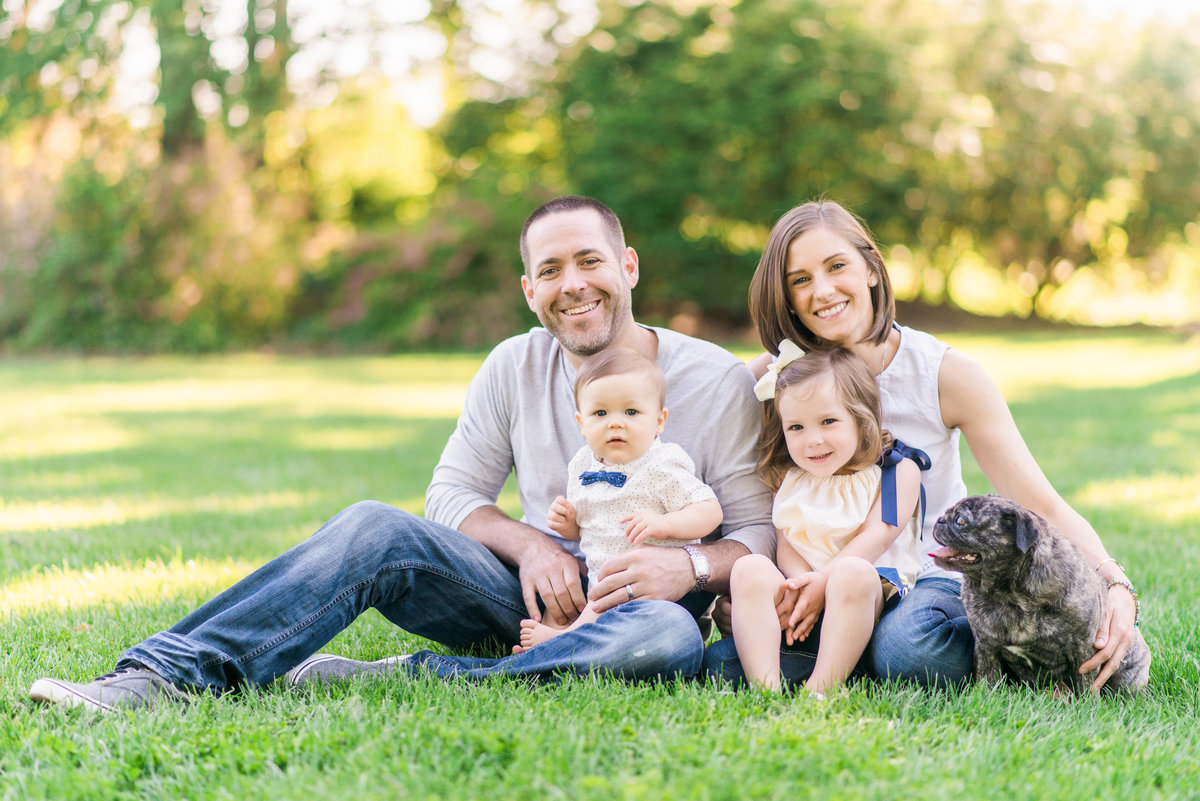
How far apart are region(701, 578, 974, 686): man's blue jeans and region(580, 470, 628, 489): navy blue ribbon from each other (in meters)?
0.58

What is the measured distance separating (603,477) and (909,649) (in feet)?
3.40

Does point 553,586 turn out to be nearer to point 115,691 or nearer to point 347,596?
point 347,596

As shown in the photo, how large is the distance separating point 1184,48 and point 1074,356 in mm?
14178

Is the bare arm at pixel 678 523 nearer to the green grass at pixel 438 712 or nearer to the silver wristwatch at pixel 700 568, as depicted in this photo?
the silver wristwatch at pixel 700 568

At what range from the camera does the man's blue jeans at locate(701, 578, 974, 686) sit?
119 inches

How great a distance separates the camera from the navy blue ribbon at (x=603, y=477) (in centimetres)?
334

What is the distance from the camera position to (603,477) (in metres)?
3.37

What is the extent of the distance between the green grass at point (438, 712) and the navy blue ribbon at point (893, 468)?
507 mm

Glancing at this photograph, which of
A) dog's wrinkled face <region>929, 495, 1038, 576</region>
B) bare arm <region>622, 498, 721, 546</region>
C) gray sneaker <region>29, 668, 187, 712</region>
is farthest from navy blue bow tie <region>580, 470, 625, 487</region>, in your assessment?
gray sneaker <region>29, 668, 187, 712</region>

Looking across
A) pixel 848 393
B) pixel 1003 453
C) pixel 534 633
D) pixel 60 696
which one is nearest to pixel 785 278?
pixel 848 393

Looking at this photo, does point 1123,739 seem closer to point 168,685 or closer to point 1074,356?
point 168,685

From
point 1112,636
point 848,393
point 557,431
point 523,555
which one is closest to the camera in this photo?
point 1112,636

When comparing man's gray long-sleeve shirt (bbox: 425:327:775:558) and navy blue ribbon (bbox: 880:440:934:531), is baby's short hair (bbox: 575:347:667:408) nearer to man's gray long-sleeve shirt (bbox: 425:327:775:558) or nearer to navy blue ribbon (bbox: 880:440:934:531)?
man's gray long-sleeve shirt (bbox: 425:327:775:558)

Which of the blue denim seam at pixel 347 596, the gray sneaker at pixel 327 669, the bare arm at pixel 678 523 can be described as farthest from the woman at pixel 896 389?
the gray sneaker at pixel 327 669
